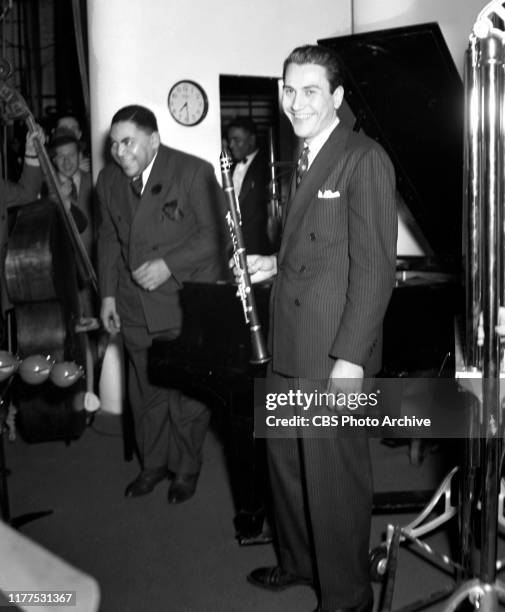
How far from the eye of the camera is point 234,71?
5.59 metres

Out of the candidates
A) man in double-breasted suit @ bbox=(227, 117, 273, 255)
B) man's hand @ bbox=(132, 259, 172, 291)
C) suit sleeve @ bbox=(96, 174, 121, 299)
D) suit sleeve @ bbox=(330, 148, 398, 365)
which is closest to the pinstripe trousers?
suit sleeve @ bbox=(330, 148, 398, 365)

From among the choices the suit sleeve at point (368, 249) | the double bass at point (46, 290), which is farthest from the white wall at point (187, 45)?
the suit sleeve at point (368, 249)

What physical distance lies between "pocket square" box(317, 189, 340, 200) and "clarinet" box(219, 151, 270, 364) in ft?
0.80

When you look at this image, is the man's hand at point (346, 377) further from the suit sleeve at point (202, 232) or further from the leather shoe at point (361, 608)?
the suit sleeve at point (202, 232)

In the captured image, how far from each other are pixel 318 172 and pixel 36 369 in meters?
1.01

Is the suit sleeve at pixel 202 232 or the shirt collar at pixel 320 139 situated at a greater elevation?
the shirt collar at pixel 320 139

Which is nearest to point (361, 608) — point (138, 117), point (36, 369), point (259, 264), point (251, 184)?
point (259, 264)

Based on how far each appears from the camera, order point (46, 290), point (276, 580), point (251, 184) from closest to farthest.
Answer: point (276, 580) < point (46, 290) < point (251, 184)

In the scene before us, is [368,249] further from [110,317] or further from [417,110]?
[110,317]

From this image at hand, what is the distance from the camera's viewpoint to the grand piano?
117 inches

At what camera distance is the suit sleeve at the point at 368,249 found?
2.22 m

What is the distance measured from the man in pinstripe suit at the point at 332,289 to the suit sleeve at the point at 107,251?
1.62 m

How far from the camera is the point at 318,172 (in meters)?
2.34

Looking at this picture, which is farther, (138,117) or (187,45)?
(187,45)
